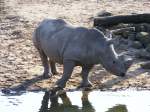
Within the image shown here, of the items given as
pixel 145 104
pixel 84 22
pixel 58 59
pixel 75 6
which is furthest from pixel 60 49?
pixel 75 6

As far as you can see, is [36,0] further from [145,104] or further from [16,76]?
[145,104]

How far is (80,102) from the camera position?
40.1ft

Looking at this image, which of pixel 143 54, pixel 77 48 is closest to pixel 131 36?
pixel 143 54

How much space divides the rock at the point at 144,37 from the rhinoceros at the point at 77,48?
3241 millimetres

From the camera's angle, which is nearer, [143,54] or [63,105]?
[63,105]

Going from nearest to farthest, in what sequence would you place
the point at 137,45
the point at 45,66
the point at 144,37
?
the point at 45,66 → the point at 137,45 → the point at 144,37

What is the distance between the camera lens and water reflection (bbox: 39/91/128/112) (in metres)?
11.8

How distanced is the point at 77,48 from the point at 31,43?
14.8 ft

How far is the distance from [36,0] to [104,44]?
41.6ft

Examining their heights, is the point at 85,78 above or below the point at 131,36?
below

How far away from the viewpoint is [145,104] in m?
12.0

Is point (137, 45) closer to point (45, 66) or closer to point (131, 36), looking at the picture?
point (131, 36)

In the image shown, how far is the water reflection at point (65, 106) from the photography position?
11.8 meters

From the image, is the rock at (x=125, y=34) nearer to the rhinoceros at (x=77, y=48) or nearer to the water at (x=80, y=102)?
the rhinoceros at (x=77, y=48)
